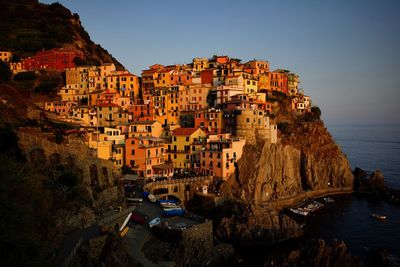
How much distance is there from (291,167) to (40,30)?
74392mm

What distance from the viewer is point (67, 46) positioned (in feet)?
310

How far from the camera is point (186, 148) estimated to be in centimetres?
6272

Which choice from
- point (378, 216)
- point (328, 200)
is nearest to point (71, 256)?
point (378, 216)

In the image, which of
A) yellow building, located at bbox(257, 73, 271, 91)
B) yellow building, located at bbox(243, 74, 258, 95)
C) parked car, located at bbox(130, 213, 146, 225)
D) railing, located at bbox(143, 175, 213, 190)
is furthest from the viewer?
yellow building, located at bbox(257, 73, 271, 91)

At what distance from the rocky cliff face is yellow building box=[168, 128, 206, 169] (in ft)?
22.2

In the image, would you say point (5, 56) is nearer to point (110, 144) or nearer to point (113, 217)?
point (110, 144)

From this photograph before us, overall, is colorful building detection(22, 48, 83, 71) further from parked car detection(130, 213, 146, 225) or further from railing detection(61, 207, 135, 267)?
railing detection(61, 207, 135, 267)

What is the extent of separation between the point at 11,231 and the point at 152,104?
53.5 m

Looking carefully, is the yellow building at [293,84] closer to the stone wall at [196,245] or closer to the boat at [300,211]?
the boat at [300,211]

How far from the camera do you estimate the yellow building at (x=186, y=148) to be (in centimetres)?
6200

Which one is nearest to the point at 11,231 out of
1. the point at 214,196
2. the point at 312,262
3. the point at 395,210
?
the point at 312,262

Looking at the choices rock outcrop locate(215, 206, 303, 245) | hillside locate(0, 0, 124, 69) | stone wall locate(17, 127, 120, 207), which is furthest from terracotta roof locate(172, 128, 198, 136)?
hillside locate(0, 0, 124, 69)

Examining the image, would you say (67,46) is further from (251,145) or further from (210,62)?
(251,145)

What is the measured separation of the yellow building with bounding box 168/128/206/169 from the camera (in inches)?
2441
